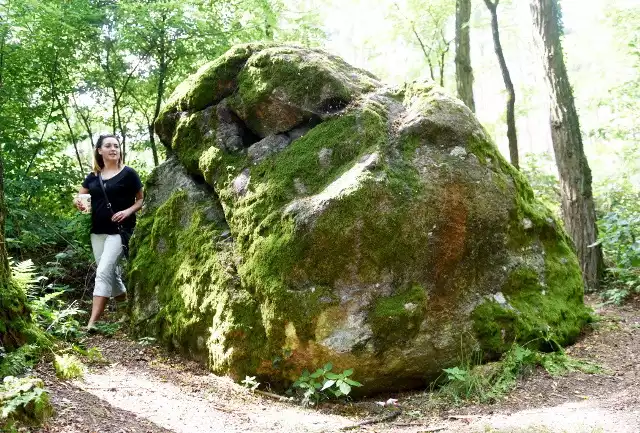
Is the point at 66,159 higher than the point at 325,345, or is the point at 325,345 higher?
the point at 66,159

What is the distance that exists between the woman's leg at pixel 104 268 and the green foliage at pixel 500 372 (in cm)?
394

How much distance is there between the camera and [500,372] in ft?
14.8

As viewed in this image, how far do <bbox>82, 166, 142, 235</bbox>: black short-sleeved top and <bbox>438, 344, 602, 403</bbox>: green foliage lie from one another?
426cm

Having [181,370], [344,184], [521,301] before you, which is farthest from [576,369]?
[181,370]

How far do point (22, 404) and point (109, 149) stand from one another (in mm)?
3993

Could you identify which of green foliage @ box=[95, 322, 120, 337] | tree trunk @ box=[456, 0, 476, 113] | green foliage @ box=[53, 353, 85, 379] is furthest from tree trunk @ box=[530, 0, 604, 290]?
green foliage @ box=[53, 353, 85, 379]

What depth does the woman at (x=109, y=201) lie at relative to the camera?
619 centimetres

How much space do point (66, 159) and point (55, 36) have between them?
82.7 inches

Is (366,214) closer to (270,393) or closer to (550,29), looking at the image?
(270,393)

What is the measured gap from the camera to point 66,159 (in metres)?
9.06

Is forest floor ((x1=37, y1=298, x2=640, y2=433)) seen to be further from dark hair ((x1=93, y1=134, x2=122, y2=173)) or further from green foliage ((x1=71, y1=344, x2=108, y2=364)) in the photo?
dark hair ((x1=93, y1=134, x2=122, y2=173))

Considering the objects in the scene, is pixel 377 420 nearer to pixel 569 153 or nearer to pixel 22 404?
pixel 22 404

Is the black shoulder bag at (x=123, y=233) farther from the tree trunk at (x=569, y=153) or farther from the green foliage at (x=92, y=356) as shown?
the tree trunk at (x=569, y=153)

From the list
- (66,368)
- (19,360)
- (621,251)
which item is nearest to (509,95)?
(621,251)
